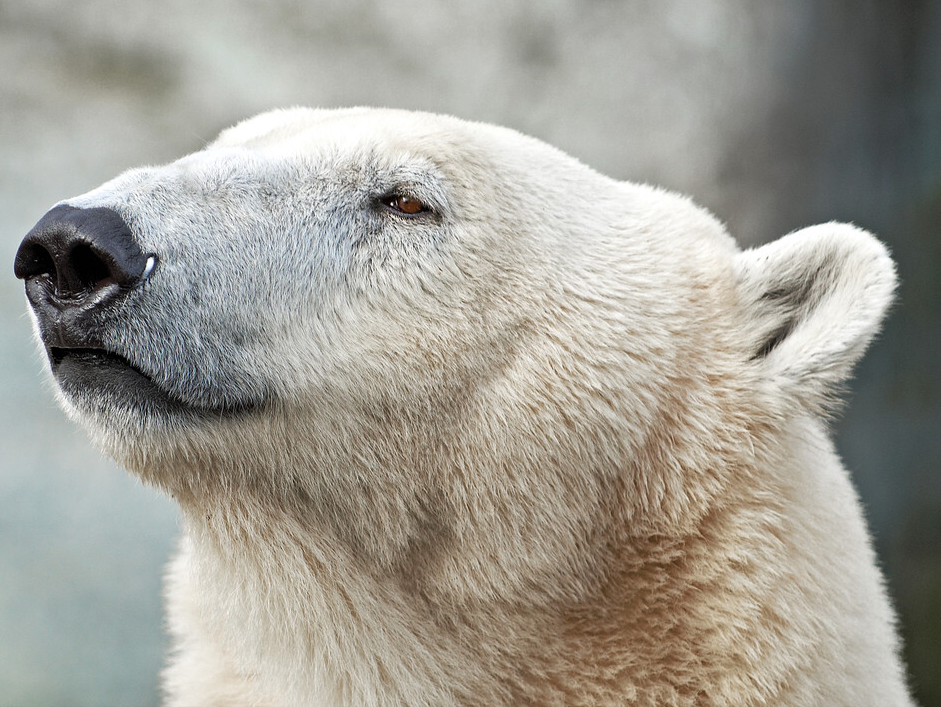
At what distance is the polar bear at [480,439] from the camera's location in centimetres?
131

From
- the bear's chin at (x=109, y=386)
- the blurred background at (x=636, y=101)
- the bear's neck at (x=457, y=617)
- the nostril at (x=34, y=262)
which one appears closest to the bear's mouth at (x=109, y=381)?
the bear's chin at (x=109, y=386)

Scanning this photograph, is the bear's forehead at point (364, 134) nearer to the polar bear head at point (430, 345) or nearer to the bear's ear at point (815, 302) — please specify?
the polar bear head at point (430, 345)

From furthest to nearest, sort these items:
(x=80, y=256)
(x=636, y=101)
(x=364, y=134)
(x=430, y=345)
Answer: (x=636, y=101), (x=364, y=134), (x=430, y=345), (x=80, y=256)

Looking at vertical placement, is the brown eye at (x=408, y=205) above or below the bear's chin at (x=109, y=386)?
above

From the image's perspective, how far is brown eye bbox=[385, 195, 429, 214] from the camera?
1.45 meters

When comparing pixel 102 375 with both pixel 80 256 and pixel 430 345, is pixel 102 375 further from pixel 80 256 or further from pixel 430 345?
pixel 430 345

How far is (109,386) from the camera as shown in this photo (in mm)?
1238

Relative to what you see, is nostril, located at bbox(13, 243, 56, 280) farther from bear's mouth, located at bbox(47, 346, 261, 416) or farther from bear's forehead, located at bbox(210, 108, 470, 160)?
bear's forehead, located at bbox(210, 108, 470, 160)

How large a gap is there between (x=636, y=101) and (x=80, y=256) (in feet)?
9.24

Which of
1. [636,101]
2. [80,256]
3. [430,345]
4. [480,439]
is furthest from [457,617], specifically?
[636,101]

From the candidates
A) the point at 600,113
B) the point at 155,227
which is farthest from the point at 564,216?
the point at 600,113

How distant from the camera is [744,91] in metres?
3.54

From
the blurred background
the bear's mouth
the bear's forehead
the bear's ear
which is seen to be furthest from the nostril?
the blurred background

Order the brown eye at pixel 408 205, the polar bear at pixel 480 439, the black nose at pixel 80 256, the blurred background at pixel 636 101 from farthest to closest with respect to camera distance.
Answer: the blurred background at pixel 636 101
the brown eye at pixel 408 205
the polar bear at pixel 480 439
the black nose at pixel 80 256
